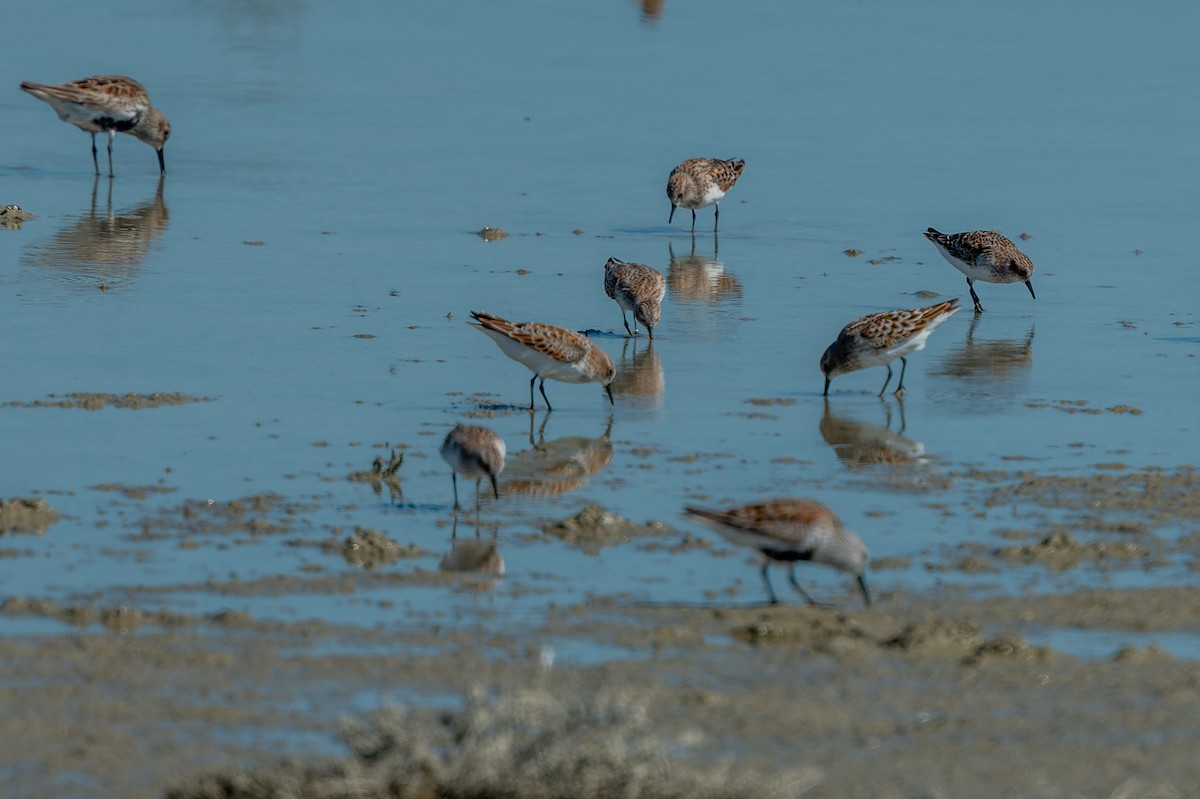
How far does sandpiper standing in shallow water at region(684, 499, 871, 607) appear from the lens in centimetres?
970

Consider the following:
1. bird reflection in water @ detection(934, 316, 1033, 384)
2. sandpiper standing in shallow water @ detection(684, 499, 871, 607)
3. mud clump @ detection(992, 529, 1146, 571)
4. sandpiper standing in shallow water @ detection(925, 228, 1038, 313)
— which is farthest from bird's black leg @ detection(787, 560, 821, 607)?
sandpiper standing in shallow water @ detection(925, 228, 1038, 313)

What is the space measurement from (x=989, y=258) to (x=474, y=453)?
326 inches

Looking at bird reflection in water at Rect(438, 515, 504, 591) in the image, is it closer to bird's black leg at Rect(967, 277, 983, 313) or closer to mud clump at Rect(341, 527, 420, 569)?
mud clump at Rect(341, 527, 420, 569)

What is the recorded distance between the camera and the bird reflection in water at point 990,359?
1584 centimetres

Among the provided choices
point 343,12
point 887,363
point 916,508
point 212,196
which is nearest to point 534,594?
point 916,508

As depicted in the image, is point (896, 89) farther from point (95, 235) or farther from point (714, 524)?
point (714, 524)

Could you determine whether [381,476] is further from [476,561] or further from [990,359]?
[990,359]

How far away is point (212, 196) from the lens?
21.9m

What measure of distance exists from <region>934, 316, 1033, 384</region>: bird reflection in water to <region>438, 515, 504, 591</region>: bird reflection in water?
20.1 ft

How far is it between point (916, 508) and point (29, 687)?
5.63 metres

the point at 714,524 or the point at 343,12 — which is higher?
the point at 343,12

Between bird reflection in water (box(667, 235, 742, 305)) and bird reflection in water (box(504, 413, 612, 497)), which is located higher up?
bird reflection in water (box(667, 235, 742, 305))

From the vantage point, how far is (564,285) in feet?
60.4

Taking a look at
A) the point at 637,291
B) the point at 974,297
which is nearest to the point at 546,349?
the point at 637,291
